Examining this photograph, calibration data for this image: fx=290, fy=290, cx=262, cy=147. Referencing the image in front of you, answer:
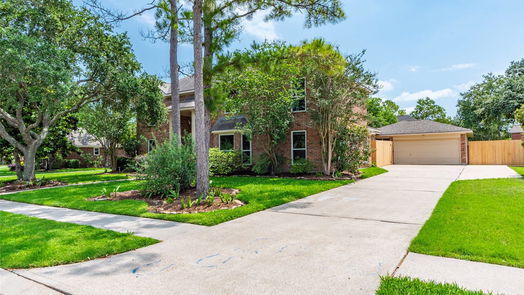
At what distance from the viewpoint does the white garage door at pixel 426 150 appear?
911 inches

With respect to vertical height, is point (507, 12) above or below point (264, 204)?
above

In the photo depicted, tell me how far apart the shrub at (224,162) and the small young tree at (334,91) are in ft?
15.7

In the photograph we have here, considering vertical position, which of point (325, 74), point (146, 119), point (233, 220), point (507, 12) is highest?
point (507, 12)

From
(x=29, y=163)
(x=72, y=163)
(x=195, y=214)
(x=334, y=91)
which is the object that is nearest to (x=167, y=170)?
(x=195, y=214)

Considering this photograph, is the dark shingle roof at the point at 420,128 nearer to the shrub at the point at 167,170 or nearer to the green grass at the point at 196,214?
the green grass at the point at 196,214

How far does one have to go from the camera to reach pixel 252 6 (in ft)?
37.1

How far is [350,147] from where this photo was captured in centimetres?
1370

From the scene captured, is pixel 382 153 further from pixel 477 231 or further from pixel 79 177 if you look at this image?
pixel 79 177

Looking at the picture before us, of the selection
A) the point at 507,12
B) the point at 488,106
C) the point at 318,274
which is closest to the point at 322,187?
the point at 318,274

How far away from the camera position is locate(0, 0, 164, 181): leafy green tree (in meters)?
10.4

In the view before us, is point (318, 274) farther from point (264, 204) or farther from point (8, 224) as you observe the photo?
point (8, 224)

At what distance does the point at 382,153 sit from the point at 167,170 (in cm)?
1785

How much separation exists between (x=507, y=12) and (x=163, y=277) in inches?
567

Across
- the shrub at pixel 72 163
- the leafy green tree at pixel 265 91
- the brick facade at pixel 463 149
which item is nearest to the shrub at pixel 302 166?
the leafy green tree at pixel 265 91
